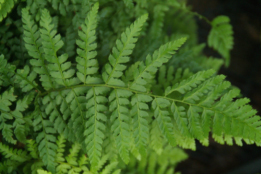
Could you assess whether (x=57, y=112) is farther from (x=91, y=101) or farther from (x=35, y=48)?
(x=35, y=48)

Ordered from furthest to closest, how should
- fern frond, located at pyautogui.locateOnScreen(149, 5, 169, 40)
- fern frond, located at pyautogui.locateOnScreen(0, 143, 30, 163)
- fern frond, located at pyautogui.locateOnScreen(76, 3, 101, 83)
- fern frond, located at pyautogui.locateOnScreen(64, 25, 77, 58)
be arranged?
fern frond, located at pyautogui.locateOnScreen(149, 5, 169, 40), fern frond, located at pyautogui.locateOnScreen(64, 25, 77, 58), fern frond, located at pyautogui.locateOnScreen(0, 143, 30, 163), fern frond, located at pyautogui.locateOnScreen(76, 3, 101, 83)

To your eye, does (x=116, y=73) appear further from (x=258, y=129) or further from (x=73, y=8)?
(x=258, y=129)

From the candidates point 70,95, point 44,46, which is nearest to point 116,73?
point 70,95

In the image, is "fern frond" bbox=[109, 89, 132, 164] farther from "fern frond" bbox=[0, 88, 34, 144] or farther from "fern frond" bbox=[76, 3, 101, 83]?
"fern frond" bbox=[0, 88, 34, 144]

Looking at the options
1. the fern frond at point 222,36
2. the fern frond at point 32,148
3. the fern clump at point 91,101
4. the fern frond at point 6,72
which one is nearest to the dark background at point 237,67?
the fern frond at point 222,36

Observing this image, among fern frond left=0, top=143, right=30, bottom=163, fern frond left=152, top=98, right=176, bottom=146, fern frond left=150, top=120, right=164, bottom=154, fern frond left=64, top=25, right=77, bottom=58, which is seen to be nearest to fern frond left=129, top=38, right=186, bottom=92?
fern frond left=152, top=98, right=176, bottom=146

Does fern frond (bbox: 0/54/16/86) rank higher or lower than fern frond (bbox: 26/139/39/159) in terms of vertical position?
higher

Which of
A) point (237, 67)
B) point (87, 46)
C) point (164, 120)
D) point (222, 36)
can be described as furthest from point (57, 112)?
point (237, 67)
